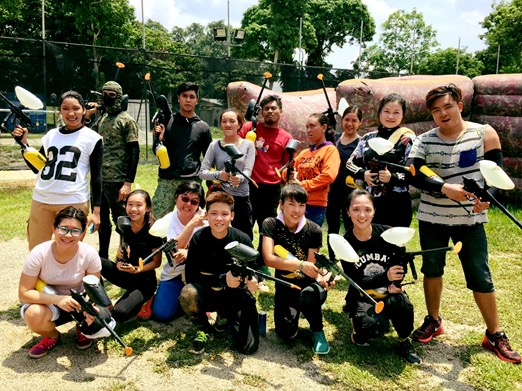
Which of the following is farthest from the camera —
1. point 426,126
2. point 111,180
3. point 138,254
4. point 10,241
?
point 426,126

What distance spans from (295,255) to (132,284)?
1394 millimetres

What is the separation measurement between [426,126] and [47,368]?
262 inches

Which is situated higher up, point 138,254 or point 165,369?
point 138,254

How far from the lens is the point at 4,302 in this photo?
3842 mm

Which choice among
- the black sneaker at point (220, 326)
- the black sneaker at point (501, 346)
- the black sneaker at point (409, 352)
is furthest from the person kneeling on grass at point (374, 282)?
the black sneaker at point (220, 326)

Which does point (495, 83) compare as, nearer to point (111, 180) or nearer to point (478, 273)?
point (478, 273)

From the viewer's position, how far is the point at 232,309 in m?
3.25

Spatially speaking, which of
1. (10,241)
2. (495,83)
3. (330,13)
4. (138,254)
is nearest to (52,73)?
(10,241)

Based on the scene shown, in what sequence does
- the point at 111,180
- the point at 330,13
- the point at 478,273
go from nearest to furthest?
the point at 478,273 → the point at 111,180 → the point at 330,13

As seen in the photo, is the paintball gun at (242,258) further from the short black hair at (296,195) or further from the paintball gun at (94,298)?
the paintball gun at (94,298)

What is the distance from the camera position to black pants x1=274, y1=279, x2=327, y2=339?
302 cm

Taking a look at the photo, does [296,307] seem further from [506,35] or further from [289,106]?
[506,35]

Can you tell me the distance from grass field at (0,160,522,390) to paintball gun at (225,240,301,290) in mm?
682

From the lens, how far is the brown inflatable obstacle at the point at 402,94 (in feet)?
22.5
